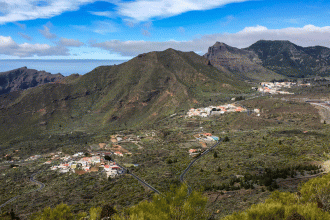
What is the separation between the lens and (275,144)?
7650cm

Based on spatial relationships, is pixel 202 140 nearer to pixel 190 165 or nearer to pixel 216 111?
pixel 190 165

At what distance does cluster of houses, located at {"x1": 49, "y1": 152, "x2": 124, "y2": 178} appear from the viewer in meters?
73.6

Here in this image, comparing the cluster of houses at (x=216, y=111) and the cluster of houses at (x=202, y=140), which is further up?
the cluster of houses at (x=216, y=111)

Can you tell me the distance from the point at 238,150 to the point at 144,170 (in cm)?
3240

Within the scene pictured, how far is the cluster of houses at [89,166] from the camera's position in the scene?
73625 mm

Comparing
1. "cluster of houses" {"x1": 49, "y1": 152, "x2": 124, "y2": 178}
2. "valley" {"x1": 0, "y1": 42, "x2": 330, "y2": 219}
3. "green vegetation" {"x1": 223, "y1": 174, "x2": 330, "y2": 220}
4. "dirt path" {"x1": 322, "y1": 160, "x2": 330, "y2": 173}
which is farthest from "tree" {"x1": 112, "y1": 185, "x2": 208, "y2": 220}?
"cluster of houses" {"x1": 49, "y1": 152, "x2": 124, "y2": 178}

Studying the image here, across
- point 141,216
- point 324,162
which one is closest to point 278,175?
point 324,162

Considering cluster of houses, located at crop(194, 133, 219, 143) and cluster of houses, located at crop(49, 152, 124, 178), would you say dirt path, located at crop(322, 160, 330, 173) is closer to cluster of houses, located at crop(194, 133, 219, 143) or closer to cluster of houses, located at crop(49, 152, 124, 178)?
cluster of houses, located at crop(194, 133, 219, 143)

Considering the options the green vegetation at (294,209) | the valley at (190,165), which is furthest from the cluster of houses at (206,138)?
the green vegetation at (294,209)

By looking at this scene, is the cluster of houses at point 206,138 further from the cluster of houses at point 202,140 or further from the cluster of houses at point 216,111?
the cluster of houses at point 216,111

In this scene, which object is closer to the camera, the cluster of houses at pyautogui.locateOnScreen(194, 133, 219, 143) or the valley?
the valley

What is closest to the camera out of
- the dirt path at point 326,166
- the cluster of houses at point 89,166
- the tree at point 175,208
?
the tree at point 175,208

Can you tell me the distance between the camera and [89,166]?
260 ft

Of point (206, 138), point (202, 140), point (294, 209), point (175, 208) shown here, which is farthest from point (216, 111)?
point (175, 208)
